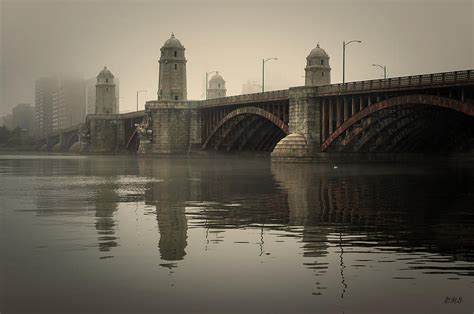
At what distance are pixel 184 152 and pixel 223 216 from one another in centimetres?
9902

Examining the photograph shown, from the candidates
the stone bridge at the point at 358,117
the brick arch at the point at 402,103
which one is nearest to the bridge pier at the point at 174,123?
the stone bridge at the point at 358,117

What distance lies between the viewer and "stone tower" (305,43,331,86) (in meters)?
104

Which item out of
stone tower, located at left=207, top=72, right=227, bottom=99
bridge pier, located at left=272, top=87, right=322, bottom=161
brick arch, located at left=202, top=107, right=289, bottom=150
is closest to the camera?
bridge pier, located at left=272, top=87, right=322, bottom=161

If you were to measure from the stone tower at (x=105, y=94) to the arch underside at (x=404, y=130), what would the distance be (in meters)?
95.3

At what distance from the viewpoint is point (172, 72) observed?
126 m

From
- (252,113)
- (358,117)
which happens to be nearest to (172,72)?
(252,113)

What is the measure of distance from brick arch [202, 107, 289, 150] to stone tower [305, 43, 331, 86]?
36.5 ft

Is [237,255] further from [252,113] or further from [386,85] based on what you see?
[252,113]

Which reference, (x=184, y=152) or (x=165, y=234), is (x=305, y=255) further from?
(x=184, y=152)

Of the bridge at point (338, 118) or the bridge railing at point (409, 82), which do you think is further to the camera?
the bridge at point (338, 118)

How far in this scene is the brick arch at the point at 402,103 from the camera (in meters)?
60.3

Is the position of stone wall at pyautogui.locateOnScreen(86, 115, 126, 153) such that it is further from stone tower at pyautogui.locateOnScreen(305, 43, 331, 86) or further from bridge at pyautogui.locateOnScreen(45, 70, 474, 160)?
stone tower at pyautogui.locateOnScreen(305, 43, 331, 86)

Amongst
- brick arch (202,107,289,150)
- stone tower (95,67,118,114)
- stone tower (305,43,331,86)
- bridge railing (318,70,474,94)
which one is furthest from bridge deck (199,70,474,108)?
stone tower (95,67,118,114)

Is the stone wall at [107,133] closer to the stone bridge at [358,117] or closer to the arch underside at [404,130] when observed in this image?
the stone bridge at [358,117]
